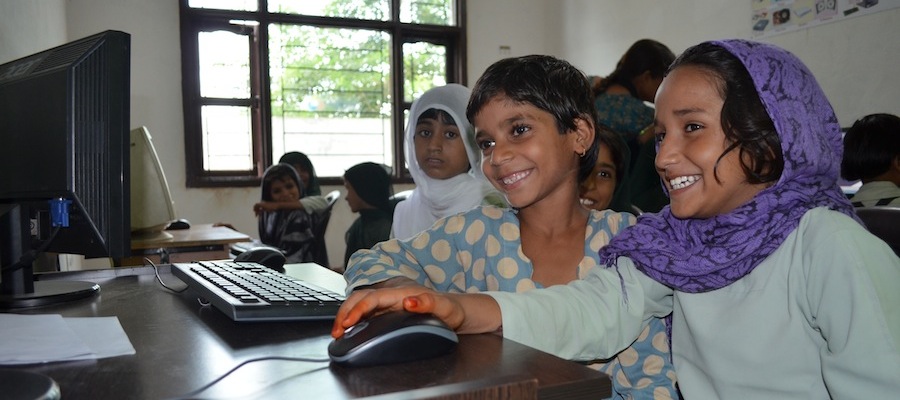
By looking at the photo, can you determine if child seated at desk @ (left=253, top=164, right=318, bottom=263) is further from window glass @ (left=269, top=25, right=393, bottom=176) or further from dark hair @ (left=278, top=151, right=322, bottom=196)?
window glass @ (left=269, top=25, right=393, bottom=176)

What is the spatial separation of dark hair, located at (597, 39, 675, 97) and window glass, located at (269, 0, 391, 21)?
3.43 meters

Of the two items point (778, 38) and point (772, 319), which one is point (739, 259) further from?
point (778, 38)

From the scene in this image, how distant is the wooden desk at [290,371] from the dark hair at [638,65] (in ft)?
9.05

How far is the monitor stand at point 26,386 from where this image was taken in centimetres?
54

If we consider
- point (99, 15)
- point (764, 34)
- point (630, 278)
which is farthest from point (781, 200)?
point (99, 15)

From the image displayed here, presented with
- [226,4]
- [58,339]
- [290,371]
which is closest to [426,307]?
[290,371]

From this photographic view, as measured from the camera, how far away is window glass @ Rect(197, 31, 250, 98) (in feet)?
19.3

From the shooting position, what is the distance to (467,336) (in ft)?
2.62

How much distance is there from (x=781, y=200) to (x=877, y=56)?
3502 millimetres

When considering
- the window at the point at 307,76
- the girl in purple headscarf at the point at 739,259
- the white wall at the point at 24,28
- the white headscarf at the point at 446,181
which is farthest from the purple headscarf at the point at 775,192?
the window at the point at 307,76

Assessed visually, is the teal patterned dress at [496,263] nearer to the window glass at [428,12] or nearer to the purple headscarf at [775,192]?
the purple headscarf at [775,192]

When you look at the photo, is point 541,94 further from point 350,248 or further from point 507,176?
point 350,248

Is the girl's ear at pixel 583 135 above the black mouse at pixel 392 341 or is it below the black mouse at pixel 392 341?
above

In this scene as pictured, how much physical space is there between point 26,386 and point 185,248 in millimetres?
2562
